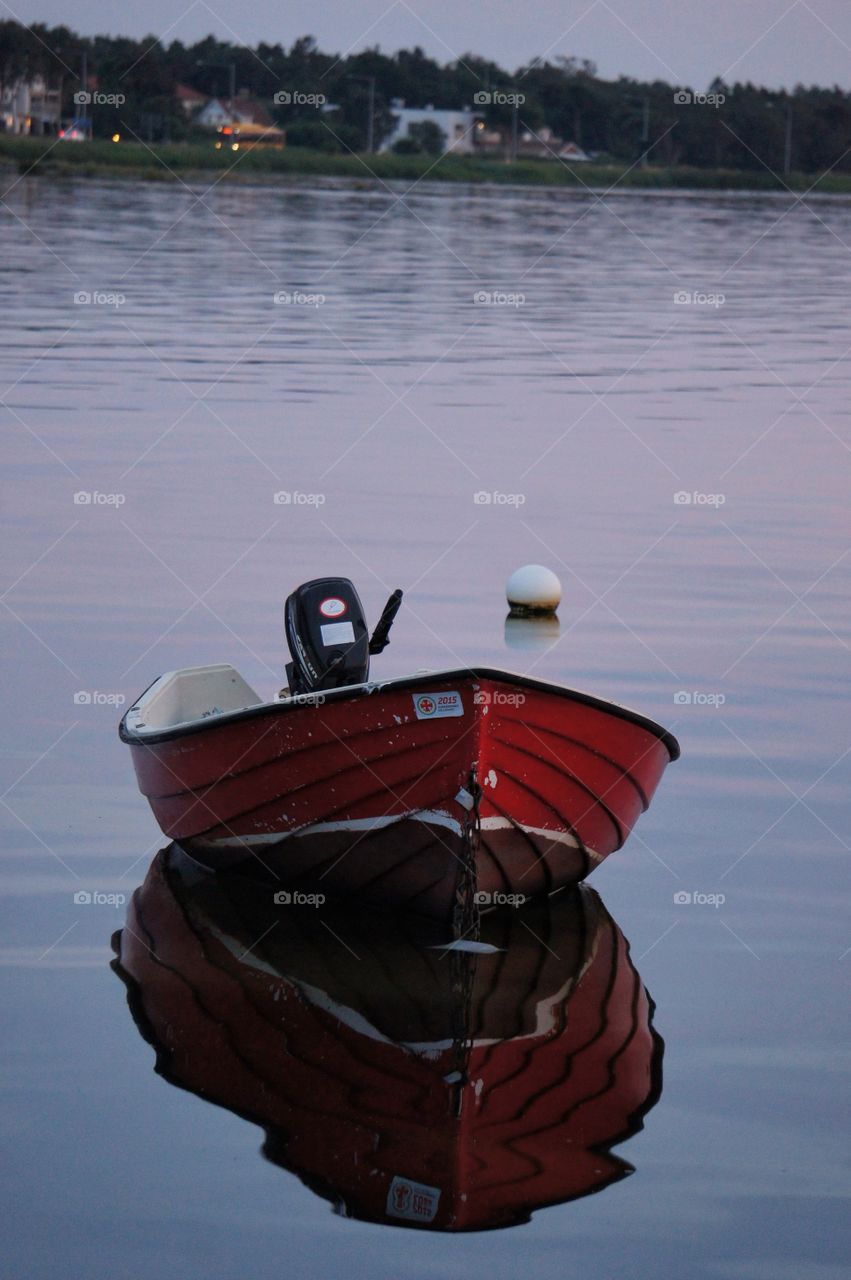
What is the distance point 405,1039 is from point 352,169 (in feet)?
338

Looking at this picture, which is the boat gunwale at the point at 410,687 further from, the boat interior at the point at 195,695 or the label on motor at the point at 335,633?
the boat interior at the point at 195,695

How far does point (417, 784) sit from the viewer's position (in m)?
8.68

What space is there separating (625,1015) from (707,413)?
59.5 feet

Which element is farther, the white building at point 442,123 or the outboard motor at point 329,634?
the white building at point 442,123

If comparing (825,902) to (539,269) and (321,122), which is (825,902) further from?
(321,122)
